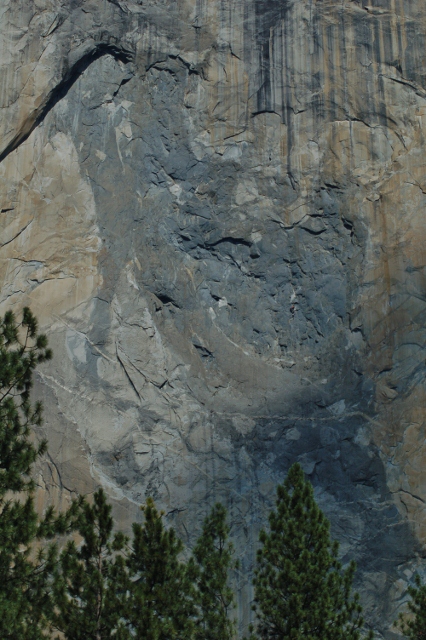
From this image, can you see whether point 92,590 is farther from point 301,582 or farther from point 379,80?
point 379,80

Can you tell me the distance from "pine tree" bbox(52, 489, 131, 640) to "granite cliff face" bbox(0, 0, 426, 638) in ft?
19.5

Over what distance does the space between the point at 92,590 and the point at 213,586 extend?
7.15 ft

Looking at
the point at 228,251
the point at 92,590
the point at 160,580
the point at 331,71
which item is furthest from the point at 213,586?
the point at 331,71

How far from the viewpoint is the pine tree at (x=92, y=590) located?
12.8 m

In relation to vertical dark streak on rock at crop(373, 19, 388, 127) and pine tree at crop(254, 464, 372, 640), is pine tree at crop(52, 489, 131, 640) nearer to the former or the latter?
pine tree at crop(254, 464, 372, 640)

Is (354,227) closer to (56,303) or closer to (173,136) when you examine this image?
(173,136)

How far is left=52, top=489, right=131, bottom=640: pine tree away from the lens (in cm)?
1284

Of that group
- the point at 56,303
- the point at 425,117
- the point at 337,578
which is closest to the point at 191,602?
the point at 337,578

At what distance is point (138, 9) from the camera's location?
71.4ft

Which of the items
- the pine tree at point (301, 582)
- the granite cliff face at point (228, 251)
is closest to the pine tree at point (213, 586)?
the pine tree at point (301, 582)

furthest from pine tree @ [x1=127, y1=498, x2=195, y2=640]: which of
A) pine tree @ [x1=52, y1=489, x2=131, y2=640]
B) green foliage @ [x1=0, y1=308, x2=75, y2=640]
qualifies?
green foliage @ [x1=0, y1=308, x2=75, y2=640]

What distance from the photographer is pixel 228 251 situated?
2127 centimetres

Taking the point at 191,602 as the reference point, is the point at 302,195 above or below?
above

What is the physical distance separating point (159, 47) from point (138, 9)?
1.04 meters
